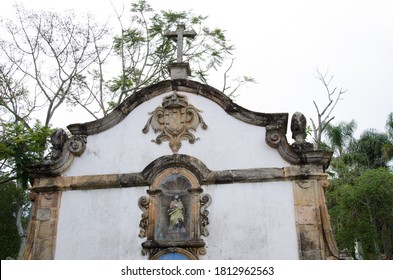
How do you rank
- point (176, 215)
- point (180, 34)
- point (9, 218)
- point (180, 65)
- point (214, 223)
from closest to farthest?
1. point (214, 223)
2. point (176, 215)
3. point (180, 65)
4. point (180, 34)
5. point (9, 218)

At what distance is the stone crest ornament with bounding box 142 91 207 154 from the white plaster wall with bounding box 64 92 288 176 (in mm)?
103

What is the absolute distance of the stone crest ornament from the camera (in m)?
9.07

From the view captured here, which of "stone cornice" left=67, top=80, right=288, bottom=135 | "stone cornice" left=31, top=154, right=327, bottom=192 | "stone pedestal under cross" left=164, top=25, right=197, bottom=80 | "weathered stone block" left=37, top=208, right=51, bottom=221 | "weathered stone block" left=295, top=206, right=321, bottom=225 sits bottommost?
"weathered stone block" left=295, top=206, right=321, bottom=225

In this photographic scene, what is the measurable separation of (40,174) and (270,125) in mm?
4692

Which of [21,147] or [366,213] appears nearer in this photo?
[21,147]

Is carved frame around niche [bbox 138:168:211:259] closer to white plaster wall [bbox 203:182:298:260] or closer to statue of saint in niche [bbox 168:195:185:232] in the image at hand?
statue of saint in niche [bbox 168:195:185:232]

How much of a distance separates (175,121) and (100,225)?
2496mm

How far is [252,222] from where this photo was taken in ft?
26.7

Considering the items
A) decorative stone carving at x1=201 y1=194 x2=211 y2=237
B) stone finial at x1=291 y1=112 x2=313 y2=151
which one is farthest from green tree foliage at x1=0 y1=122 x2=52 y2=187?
stone finial at x1=291 y1=112 x2=313 y2=151

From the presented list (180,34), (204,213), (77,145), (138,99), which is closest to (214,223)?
(204,213)

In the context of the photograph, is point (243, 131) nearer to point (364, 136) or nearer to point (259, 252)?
point (259, 252)

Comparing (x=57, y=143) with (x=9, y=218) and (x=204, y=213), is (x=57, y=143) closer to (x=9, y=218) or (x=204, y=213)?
(x=204, y=213)

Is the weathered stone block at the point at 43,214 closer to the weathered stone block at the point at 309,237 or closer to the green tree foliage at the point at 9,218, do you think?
the weathered stone block at the point at 309,237

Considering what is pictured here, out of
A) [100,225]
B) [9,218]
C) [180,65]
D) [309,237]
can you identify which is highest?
[9,218]
